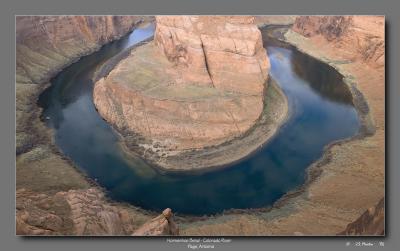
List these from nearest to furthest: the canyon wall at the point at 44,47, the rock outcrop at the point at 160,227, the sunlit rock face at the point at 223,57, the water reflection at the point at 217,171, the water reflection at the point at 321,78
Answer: the rock outcrop at the point at 160,227, the canyon wall at the point at 44,47, the water reflection at the point at 217,171, the sunlit rock face at the point at 223,57, the water reflection at the point at 321,78

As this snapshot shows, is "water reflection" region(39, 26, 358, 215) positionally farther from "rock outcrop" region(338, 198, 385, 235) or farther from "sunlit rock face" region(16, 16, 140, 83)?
"rock outcrop" region(338, 198, 385, 235)

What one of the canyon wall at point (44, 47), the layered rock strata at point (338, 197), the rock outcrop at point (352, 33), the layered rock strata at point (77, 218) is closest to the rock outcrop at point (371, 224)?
the layered rock strata at point (338, 197)

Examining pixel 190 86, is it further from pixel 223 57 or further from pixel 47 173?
pixel 47 173

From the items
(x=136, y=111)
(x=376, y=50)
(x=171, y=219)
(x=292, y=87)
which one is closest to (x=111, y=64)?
(x=136, y=111)

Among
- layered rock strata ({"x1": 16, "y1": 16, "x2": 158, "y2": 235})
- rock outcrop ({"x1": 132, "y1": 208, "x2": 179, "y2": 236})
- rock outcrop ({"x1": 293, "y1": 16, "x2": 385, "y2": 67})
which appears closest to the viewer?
rock outcrop ({"x1": 132, "y1": 208, "x2": 179, "y2": 236})

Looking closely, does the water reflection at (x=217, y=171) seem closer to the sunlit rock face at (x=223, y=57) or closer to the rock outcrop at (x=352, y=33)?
the sunlit rock face at (x=223, y=57)

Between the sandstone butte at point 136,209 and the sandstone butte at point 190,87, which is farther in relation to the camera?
the sandstone butte at point 190,87

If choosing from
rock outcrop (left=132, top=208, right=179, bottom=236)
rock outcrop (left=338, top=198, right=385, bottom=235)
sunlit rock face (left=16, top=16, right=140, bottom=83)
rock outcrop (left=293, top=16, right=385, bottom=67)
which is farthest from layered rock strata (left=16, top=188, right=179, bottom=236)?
rock outcrop (left=293, top=16, right=385, bottom=67)
